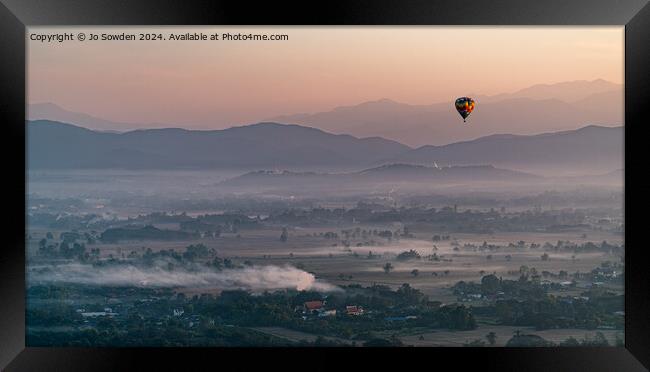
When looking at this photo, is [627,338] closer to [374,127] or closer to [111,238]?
[374,127]

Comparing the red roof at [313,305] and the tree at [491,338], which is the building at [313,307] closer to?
the red roof at [313,305]

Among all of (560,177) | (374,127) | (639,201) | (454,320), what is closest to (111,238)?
(374,127)

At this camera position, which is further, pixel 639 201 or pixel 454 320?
pixel 454 320

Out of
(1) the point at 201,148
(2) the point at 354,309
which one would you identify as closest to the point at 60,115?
(1) the point at 201,148

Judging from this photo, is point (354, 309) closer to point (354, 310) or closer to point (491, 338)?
point (354, 310)

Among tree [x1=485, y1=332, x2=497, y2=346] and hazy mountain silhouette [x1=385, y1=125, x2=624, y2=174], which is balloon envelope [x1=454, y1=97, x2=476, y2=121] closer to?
hazy mountain silhouette [x1=385, y1=125, x2=624, y2=174]

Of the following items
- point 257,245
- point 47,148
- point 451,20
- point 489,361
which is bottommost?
point 489,361

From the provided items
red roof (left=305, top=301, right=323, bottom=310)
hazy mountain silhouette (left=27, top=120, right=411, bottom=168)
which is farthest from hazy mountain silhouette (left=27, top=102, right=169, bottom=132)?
red roof (left=305, top=301, right=323, bottom=310)
